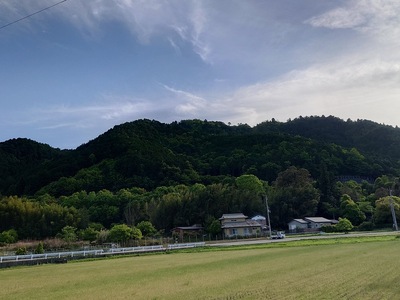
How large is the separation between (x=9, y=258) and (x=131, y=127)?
8166cm

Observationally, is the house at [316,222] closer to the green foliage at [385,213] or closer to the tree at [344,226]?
the tree at [344,226]

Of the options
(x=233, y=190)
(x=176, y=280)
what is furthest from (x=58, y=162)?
(x=176, y=280)

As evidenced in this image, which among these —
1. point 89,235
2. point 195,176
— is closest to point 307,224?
point 89,235

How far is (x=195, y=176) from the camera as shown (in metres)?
91.2

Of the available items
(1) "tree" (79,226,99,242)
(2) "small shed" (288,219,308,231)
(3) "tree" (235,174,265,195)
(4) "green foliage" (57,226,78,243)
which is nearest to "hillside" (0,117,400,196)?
(3) "tree" (235,174,265,195)

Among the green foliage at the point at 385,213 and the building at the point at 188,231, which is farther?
the green foliage at the point at 385,213

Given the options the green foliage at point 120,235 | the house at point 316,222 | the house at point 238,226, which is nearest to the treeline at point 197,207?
the house at point 238,226

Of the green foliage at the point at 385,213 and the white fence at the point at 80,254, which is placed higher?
the green foliage at the point at 385,213

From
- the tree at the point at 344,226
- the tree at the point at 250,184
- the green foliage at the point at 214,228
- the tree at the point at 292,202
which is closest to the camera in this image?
the tree at the point at 344,226

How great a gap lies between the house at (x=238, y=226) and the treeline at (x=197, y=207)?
1.57m

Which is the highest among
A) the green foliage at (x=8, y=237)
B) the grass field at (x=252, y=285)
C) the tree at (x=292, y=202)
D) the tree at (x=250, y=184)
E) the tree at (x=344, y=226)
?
the tree at (x=250, y=184)

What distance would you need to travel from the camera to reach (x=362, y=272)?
11.8 m

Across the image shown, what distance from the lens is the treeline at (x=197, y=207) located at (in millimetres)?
49844

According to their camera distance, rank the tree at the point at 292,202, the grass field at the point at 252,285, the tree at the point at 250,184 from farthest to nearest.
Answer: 1. the tree at the point at 250,184
2. the tree at the point at 292,202
3. the grass field at the point at 252,285
